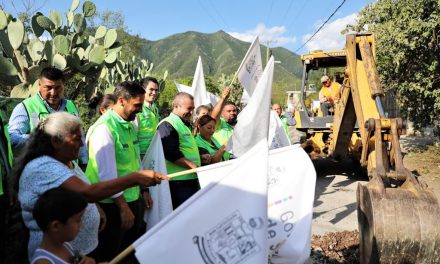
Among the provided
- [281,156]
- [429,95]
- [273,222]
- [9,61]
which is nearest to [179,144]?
[281,156]

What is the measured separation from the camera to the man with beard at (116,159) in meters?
2.64

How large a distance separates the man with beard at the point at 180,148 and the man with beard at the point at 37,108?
73 centimetres

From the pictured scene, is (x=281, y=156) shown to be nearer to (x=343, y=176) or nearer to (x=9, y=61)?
(x=9, y=61)

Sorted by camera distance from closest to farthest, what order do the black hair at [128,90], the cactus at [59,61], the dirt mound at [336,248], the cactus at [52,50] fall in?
the black hair at [128,90] < the dirt mound at [336,248] < the cactus at [52,50] < the cactus at [59,61]

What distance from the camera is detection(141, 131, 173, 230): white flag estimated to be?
11.1 ft

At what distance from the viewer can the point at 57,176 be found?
192 centimetres

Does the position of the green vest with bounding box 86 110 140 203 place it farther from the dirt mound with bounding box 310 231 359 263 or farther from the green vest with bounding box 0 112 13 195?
the dirt mound with bounding box 310 231 359 263

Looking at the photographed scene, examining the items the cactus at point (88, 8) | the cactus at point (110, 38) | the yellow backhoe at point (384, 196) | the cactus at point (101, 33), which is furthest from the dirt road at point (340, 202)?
the cactus at point (88, 8)

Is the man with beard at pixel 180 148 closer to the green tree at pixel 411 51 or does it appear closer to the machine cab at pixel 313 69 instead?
the machine cab at pixel 313 69

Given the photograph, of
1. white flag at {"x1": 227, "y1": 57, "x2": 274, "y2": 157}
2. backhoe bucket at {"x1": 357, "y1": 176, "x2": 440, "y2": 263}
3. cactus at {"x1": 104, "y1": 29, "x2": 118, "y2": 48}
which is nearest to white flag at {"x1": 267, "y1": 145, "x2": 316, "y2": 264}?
white flag at {"x1": 227, "y1": 57, "x2": 274, "y2": 157}

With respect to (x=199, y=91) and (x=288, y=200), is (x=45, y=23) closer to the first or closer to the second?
(x=199, y=91)

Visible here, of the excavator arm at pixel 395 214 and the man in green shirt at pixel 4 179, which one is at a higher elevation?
the man in green shirt at pixel 4 179

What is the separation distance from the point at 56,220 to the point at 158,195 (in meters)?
1.80

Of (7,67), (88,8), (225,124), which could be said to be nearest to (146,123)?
(225,124)
